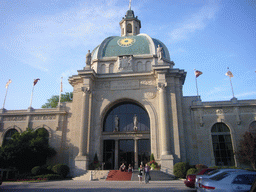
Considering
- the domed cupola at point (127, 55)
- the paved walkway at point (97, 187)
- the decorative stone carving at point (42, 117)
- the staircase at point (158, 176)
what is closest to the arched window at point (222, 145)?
the staircase at point (158, 176)

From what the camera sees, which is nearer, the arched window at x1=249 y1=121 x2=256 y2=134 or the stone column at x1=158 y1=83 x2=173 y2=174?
the stone column at x1=158 y1=83 x2=173 y2=174

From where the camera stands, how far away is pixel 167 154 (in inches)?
1035

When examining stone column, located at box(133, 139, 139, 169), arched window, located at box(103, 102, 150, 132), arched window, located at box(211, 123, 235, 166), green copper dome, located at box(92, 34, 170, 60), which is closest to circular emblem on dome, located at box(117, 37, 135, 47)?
green copper dome, located at box(92, 34, 170, 60)

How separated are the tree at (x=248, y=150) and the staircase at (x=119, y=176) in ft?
49.6

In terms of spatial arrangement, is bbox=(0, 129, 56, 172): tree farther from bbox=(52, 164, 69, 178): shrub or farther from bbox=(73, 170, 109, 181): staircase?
bbox=(73, 170, 109, 181): staircase

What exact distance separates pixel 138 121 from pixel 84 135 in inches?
327

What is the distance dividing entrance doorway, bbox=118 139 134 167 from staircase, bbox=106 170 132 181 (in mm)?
4980

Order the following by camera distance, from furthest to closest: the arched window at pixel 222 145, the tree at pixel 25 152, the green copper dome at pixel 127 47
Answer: the green copper dome at pixel 127 47, the arched window at pixel 222 145, the tree at pixel 25 152

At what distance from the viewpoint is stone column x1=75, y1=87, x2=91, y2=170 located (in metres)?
27.2

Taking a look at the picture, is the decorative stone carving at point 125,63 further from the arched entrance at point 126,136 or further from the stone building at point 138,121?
the arched entrance at point 126,136

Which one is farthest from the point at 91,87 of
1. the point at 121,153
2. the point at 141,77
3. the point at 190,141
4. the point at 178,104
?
the point at 190,141

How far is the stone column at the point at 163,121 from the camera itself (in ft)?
88.1

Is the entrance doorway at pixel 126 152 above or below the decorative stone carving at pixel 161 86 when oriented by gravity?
below

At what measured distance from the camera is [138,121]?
31609mm
